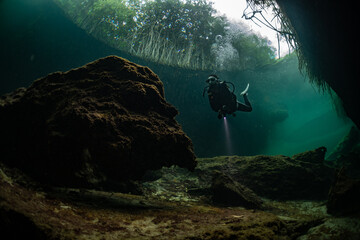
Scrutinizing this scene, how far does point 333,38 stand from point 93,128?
5.43 metres

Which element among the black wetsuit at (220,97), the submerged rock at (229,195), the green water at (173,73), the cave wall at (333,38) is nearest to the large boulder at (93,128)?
the submerged rock at (229,195)

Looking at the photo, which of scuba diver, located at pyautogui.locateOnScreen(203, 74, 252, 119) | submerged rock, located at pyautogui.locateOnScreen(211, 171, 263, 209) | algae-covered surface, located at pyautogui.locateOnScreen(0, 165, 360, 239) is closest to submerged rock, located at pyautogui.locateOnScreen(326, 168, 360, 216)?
algae-covered surface, located at pyautogui.locateOnScreen(0, 165, 360, 239)

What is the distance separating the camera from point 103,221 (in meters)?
1.75

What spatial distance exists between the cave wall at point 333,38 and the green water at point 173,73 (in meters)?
0.99

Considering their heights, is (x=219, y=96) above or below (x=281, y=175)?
above

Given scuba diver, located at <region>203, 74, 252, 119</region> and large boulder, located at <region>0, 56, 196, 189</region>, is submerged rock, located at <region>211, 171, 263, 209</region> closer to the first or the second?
large boulder, located at <region>0, 56, 196, 189</region>

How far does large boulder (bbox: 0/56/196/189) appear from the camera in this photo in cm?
235

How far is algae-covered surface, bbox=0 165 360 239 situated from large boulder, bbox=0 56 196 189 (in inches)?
12.3

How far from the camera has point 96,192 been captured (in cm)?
251

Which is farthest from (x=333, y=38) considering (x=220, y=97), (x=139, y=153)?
(x=139, y=153)

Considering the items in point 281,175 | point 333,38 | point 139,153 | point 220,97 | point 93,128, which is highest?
point 333,38

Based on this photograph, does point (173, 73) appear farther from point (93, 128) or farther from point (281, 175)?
point (93, 128)

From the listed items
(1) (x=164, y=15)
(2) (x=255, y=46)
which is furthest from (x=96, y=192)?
(2) (x=255, y=46)

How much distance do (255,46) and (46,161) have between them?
636 inches
